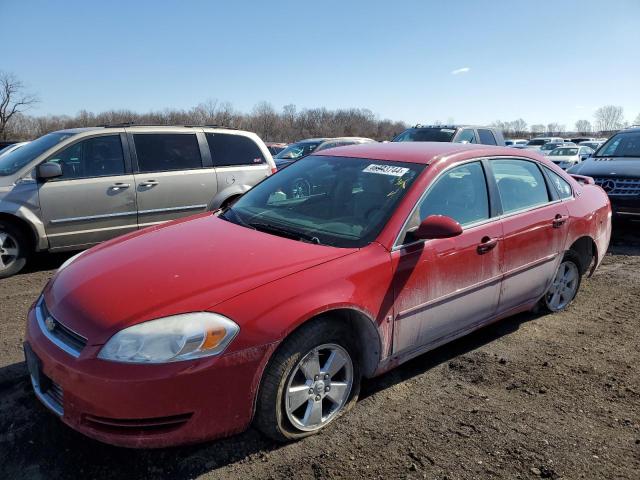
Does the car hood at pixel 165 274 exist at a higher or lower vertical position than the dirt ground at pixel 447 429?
higher

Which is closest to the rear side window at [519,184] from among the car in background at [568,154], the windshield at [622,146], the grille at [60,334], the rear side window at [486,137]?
the grille at [60,334]

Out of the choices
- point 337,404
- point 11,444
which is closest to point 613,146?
point 337,404

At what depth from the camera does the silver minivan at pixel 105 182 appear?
5734 millimetres

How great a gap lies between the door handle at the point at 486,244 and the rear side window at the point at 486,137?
8.36 m

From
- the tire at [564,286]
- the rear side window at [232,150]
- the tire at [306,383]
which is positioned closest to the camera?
the tire at [306,383]

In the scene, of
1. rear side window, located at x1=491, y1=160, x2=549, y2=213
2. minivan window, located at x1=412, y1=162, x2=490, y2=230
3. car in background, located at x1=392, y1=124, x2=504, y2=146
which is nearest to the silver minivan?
minivan window, located at x1=412, y1=162, x2=490, y2=230

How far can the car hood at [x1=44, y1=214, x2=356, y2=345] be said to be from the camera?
2.38 meters

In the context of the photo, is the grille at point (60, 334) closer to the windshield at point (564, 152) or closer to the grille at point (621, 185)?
the grille at point (621, 185)

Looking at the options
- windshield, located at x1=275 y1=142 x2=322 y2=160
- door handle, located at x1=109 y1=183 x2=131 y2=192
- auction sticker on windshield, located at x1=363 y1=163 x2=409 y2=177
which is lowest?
door handle, located at x1=109 y1=183 x2=131 y2=192

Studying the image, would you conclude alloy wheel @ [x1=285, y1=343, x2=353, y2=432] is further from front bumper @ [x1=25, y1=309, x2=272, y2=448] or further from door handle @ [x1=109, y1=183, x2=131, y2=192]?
door handle @ [x1=109, y1=183, x2=131, y2=192]

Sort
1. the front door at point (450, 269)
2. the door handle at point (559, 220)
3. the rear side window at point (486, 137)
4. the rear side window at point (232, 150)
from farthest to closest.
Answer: the rear side window at point (486, 137), the rear side window at point (232, 150), the door handle at point (559, 220), the front door at point (450, 269)

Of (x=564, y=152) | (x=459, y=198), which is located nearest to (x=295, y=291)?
(x=459, y=198)

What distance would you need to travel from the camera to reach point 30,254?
5910 mm

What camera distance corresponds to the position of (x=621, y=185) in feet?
25.6
